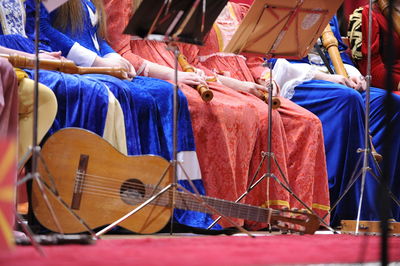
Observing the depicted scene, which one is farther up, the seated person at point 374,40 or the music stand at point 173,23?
the seated person at point 374,40

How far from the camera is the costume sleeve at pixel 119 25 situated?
4.04 m

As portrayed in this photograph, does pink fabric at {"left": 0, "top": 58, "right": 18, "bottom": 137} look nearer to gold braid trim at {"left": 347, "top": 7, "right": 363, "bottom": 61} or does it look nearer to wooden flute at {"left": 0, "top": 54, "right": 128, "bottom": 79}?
wooden flute at {"left": 0, "top": 54, "right": 128, "bottom": 79}

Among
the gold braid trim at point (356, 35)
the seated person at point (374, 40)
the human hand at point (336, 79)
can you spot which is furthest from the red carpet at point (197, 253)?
the gold braid trim at point (356, 35)

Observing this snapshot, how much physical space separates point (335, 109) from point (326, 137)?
0.60 feet

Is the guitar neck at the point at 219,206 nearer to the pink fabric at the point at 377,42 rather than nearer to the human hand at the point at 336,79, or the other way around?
the human hand at the point at 336,79

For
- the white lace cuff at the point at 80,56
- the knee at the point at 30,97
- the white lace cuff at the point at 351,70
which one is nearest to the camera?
the knee at the point at 30,97

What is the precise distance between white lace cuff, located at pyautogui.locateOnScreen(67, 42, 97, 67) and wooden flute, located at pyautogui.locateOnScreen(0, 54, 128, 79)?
170 mm

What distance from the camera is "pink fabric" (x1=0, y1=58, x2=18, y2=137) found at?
110 inches

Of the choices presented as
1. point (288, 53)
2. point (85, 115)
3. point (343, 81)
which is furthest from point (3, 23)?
point (343, 81)

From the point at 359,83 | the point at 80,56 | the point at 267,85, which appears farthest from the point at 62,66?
the point at 359,83

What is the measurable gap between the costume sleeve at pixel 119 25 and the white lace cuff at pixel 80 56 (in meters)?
0.30

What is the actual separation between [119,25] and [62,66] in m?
0.76

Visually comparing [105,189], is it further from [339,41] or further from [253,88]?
[339,41]

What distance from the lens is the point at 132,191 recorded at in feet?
10.5
